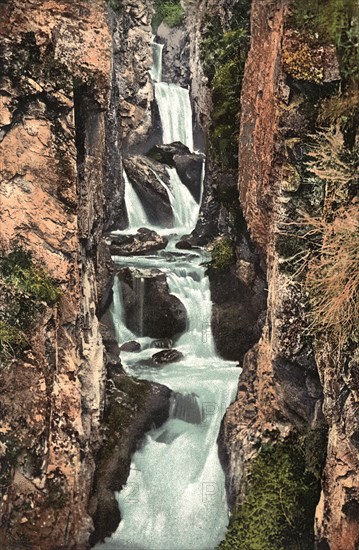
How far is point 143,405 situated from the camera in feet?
43.1

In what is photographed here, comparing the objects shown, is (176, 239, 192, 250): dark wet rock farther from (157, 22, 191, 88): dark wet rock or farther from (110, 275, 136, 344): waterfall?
(157, 22, 191, 88): dark wet rock

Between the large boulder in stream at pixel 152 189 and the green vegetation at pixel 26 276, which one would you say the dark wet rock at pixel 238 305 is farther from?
the large boulder in stream at pixel 152 189

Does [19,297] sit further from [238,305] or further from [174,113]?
Answer: [174,113]

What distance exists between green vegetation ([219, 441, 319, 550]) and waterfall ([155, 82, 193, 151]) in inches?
890

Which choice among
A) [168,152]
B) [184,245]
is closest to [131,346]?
[184,245]

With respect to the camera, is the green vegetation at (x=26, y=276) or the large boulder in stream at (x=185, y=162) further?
the large boulder in stream at (x=185, y=162)

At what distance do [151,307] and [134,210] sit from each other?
8.57 m

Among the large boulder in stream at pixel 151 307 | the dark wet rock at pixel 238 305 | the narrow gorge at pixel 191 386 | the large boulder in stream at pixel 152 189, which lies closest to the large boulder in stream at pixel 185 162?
the large boulder in stream at pixel 152 189

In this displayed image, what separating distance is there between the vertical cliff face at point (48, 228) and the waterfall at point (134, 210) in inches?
556

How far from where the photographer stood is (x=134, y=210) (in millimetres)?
25344

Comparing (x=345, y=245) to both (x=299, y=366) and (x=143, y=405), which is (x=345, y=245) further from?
(x=143, y=405)

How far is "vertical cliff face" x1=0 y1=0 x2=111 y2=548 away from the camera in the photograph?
382 inches

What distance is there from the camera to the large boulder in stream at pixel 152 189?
2514 cm

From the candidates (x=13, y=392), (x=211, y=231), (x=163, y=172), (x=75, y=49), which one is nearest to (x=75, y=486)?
(x=13, y=392)
